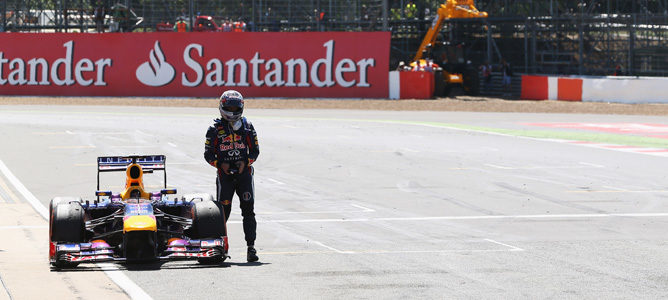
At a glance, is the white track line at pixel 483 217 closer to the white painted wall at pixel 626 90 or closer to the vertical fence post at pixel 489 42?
the white painted wall at pixel 626 90

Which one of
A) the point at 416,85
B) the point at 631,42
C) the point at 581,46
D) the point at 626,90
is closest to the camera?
the point at 626,90

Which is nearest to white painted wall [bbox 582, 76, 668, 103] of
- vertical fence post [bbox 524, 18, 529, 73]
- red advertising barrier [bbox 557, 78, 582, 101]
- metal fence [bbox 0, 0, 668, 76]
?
red advertising barrier [bbox 557, 78, 582, 101]

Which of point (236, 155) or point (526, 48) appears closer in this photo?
point (236, 155)

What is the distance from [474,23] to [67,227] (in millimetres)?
40409

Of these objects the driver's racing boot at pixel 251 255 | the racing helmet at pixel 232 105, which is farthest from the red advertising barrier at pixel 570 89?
the driver's racing boot at pixel 251 255

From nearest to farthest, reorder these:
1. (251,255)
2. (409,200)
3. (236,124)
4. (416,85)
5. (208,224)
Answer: (208,224), (251,255), (236,124), (409,200), (416,85)

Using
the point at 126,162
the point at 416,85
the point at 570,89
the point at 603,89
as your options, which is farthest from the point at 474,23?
the point at 126,162

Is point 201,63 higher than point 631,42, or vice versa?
point 631,42

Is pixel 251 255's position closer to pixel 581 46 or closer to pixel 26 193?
pixel 26 193

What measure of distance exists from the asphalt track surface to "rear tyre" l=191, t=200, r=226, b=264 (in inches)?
5.7

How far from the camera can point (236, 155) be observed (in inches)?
437

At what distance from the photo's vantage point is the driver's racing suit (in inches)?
437

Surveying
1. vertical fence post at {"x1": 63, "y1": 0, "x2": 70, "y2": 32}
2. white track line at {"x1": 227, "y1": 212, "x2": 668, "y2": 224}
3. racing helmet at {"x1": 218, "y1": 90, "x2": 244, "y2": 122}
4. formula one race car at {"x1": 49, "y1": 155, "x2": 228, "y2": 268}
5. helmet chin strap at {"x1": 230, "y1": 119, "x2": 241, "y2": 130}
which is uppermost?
vertical fence post at {"x1": 63, "y1": 0, "x2": 70, "y2": 32}

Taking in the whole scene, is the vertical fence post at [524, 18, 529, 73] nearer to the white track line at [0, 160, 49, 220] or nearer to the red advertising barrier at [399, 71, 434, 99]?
the red advertising barrier at [399, 71, 434, 99]
